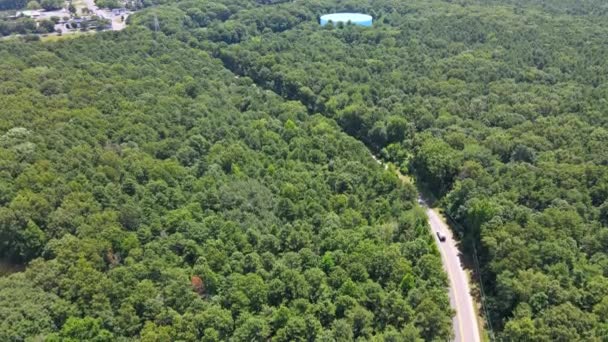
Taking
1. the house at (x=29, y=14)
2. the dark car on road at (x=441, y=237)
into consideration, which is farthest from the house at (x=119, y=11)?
the dark car on road at (x=441, y=237)

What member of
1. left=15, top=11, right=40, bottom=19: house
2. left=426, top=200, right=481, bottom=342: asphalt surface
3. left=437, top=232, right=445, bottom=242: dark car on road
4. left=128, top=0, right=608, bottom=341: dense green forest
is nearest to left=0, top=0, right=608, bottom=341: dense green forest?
left=128, top=0, right=608, bottom=341: dense green forest

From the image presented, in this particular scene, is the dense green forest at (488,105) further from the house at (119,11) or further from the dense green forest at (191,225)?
the house at (119,11)

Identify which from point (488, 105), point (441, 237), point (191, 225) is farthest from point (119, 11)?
point (441, 237)

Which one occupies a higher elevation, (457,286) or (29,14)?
(29,14)

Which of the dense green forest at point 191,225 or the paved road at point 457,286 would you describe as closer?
the dense green forest at point 191,225

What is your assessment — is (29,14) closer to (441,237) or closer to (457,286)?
(441,237)

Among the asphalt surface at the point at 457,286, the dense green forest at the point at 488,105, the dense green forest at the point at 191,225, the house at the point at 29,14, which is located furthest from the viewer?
the house at the point at 29,14

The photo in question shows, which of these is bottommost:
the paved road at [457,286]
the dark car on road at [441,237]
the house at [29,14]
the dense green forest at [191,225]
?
the paved road at [457,286]

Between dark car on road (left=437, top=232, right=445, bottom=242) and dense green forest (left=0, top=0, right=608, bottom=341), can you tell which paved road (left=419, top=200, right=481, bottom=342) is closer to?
dark car on road (left=437, top=232, right=445, bottom=242)

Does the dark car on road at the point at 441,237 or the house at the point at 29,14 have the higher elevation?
the house at the point at 29,14
